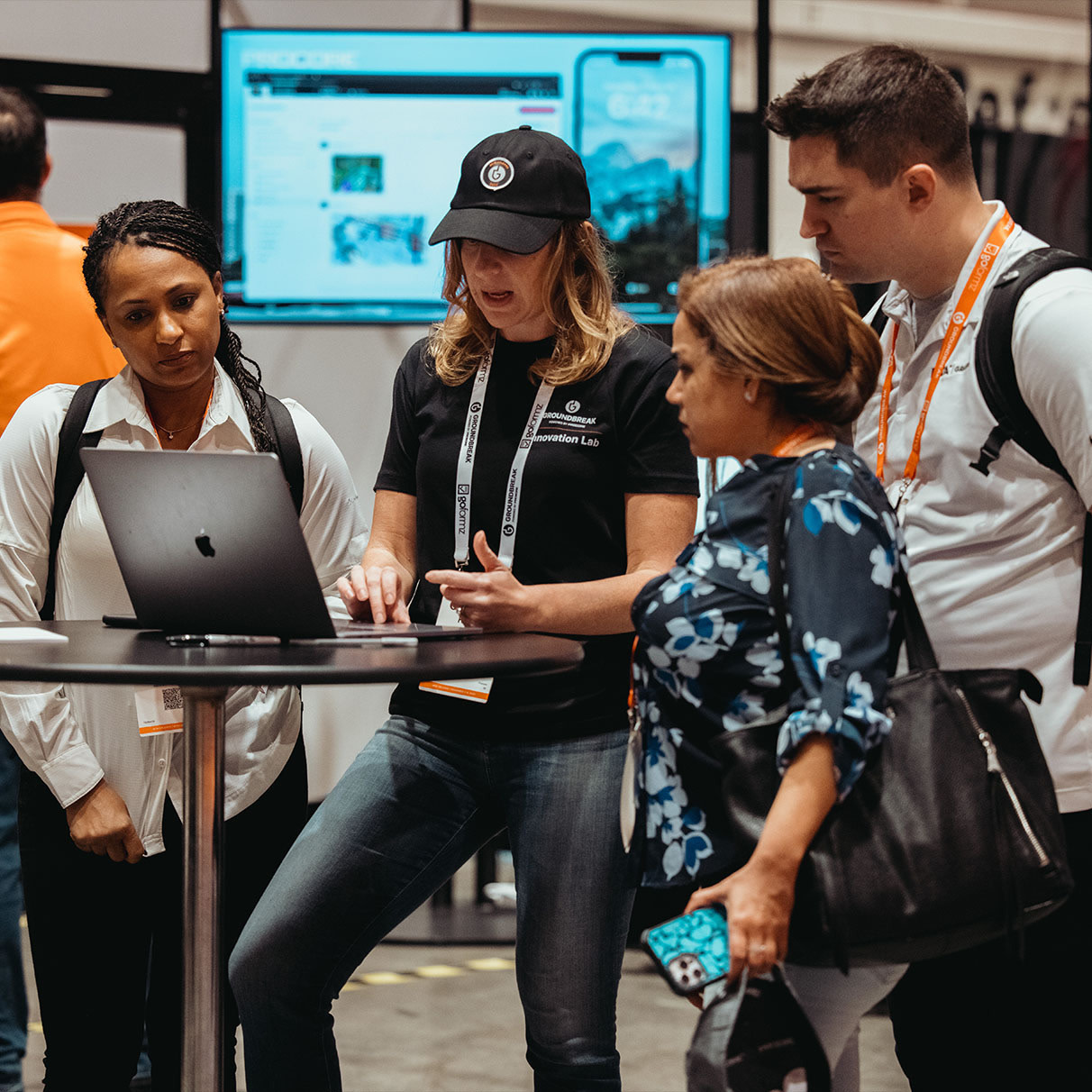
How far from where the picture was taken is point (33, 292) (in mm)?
2912

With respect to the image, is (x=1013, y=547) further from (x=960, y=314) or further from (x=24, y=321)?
(x=24, y=321)

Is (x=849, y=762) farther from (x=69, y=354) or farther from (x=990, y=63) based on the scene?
Result: (x=990, y=63)

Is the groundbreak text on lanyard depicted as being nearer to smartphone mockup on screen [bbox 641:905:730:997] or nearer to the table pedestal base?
the table pedestal base

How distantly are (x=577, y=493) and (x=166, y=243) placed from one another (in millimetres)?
748

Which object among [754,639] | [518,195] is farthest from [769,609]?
[518,195]

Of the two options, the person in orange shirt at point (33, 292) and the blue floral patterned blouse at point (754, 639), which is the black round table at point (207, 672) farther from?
the person in orange shirt at point (33, 292)

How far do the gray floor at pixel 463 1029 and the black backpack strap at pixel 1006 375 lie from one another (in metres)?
1.86

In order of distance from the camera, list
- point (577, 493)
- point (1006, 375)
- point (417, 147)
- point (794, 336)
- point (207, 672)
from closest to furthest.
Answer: point (207, 672)
point (794, 336)
point (1006, 375)
point (577, 493)
point (417, 147)

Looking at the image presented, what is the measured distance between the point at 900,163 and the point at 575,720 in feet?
2.71

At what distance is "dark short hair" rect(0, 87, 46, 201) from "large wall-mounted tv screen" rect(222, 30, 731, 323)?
84cm

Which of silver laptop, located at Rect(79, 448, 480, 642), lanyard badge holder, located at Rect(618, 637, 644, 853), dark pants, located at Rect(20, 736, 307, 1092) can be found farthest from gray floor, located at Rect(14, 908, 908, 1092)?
silver laptop, located at Rect(79, 448, 480, 642)

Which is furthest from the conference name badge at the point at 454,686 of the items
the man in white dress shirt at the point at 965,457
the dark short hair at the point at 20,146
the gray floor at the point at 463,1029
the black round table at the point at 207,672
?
the dark short hair at the point at 20,146

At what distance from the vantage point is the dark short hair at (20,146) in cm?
299

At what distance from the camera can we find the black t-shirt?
1944 millimetres
